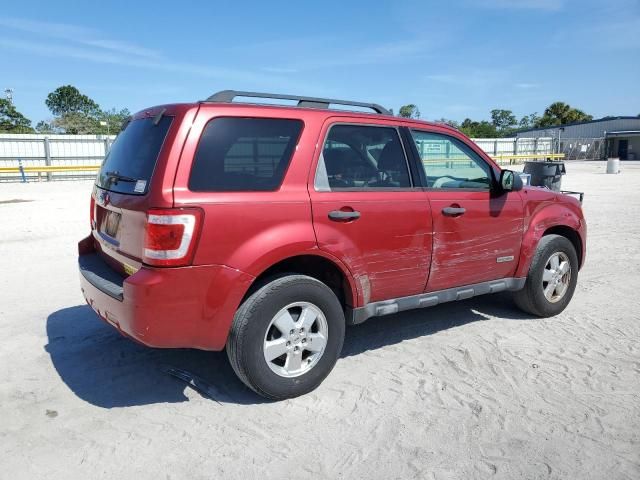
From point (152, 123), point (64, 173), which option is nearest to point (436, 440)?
point (152, 123)

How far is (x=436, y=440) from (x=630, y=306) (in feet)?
11.4

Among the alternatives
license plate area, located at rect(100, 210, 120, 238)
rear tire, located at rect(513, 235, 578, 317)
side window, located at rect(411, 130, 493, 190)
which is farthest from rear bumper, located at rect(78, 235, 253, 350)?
rear tire, located at rect(513, 235, 578, 317)

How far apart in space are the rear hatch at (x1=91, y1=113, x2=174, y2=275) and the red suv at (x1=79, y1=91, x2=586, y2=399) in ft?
0.05

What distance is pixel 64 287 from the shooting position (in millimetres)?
6047

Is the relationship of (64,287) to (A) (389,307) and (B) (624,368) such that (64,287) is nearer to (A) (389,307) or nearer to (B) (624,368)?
(A) (389,307)

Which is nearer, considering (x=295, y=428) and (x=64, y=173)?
(x=295, y=428)

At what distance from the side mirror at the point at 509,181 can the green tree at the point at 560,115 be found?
84.5 meters

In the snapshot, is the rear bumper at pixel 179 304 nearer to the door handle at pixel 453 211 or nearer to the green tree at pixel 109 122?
the door handle at pixel 453 211

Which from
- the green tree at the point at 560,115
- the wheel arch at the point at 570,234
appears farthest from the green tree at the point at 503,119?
the wheel arch at the point at 570,234

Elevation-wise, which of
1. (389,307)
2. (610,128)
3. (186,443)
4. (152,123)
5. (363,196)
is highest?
(610,128)

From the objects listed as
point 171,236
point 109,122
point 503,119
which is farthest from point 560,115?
point 171,236

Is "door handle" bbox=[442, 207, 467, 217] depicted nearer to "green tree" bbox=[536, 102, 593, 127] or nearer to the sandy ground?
the sandy ground

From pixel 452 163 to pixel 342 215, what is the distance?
1442mm

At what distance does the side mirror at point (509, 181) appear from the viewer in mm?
4387
